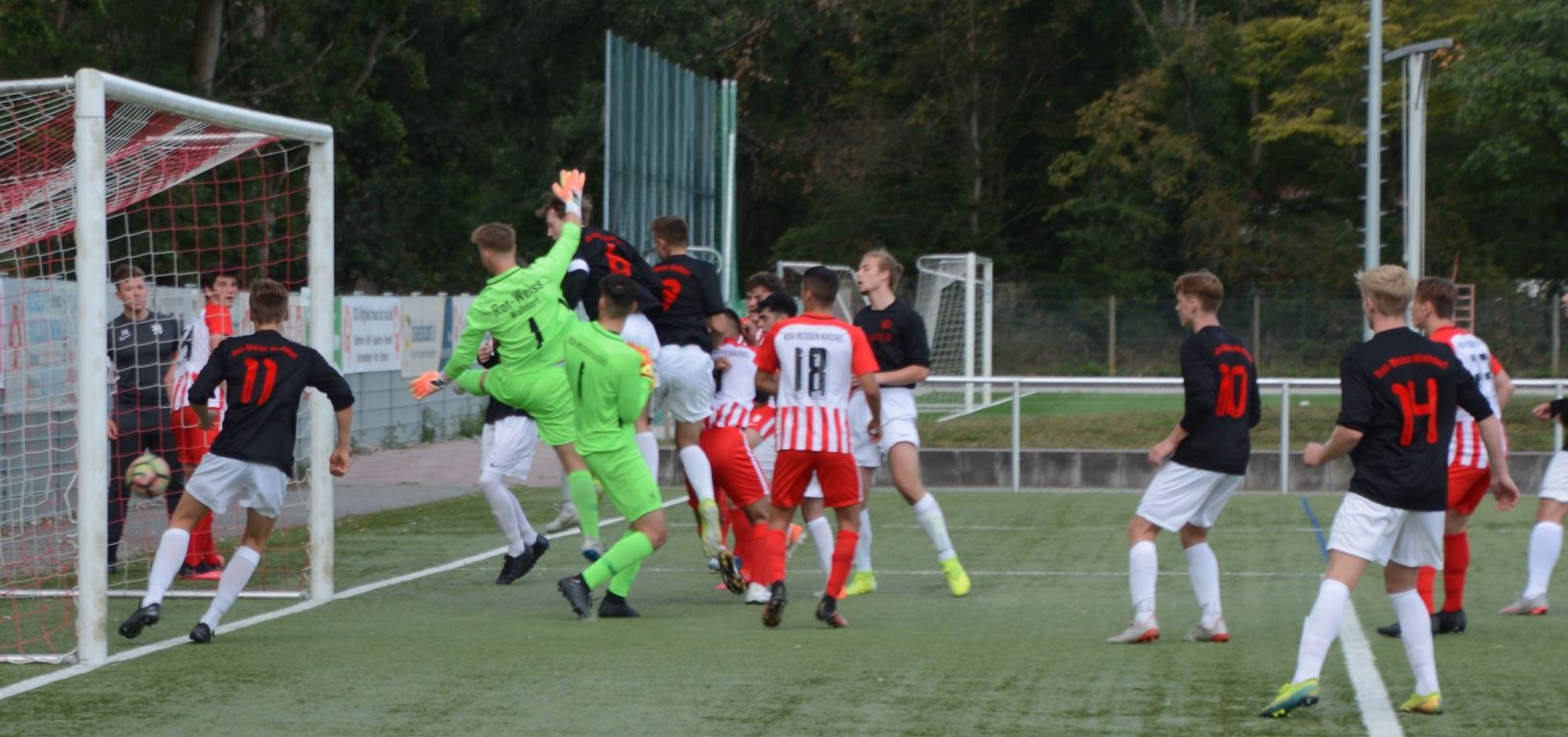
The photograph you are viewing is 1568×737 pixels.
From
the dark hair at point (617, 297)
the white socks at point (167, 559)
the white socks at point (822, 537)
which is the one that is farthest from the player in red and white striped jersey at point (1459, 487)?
the white socks at point (167, 559)

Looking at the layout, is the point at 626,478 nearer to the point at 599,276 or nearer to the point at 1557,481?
the point at 599,276

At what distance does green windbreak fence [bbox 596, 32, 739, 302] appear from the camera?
69.9 feet

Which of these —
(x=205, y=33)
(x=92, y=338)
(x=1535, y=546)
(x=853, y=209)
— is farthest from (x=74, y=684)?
(x=853, y=209)

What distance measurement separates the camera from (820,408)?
920 centimetres

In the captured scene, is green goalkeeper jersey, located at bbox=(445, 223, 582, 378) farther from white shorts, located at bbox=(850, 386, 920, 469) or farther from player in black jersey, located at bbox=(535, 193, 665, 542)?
white shorts, located at bbox=(850, 386, 920, 469)

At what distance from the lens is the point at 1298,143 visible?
45.3 meters

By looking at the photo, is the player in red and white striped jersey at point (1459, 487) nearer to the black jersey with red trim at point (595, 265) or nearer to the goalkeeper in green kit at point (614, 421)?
the goalkeeper in green kit at point (614, 421)

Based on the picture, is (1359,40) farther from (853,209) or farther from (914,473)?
(914,473)

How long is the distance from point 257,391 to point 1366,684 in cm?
510

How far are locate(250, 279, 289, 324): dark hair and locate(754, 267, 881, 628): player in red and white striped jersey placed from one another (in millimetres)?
2423

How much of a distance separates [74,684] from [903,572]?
5.67m

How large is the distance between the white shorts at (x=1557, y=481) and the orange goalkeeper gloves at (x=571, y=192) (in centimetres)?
543

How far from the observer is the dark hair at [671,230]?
35.0 feet

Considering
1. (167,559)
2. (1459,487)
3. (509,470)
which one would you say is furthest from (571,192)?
(1459,487)
